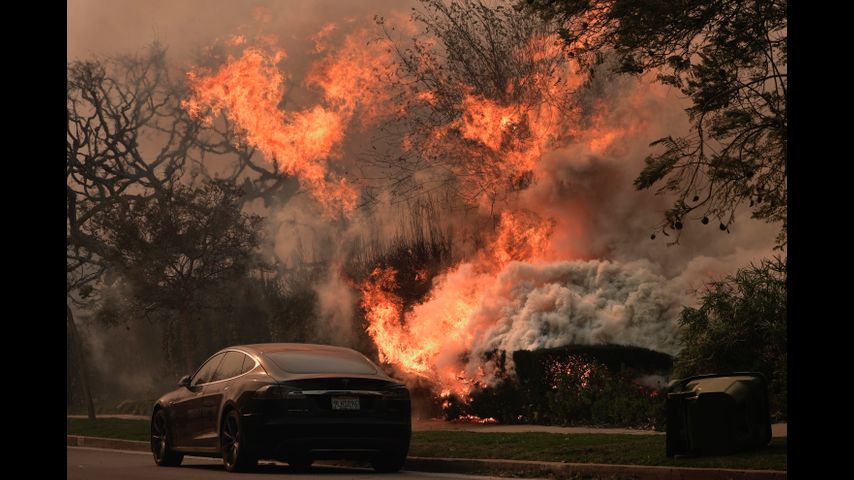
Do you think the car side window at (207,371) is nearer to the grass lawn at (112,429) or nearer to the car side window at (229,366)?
the car side window at (229,366)

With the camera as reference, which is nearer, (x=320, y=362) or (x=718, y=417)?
(x=718, y=417)

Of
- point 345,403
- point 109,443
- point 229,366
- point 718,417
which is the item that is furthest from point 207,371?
point 109,443

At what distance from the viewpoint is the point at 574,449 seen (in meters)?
14.8

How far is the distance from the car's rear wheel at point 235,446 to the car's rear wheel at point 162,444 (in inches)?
72.9

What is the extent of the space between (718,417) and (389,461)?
3898mm

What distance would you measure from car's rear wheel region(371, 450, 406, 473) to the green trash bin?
10.3 ft

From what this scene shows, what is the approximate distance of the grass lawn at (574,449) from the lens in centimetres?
1280

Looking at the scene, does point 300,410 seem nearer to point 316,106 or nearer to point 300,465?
point 300,465

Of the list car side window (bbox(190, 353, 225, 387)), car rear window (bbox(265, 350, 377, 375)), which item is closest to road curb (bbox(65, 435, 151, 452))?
car side window (bbox(190, 353, 225, 387))

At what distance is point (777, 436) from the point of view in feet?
49.4

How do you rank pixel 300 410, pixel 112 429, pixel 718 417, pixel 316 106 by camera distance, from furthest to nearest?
pixel 316 106
pixel 112 429
pixel 300 410
pixel 718 417

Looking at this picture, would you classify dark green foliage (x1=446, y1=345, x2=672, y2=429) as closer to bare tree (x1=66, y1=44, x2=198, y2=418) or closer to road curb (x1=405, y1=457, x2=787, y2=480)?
road curb (x1=405, y1=457, x2=787, y2=480)

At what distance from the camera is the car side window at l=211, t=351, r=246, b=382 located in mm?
15039
